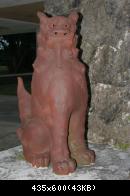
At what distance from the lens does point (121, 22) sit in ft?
6.72

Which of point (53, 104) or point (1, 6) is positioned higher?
point (53, 104)

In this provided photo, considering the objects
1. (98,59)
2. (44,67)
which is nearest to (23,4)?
(98,59)

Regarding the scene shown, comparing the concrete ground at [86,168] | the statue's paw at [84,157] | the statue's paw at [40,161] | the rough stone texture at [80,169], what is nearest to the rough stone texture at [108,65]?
the concrete ground at [86,168]

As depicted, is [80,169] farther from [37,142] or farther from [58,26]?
[58,26]

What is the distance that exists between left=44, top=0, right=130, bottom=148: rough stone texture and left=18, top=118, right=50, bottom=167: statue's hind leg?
2.15ft

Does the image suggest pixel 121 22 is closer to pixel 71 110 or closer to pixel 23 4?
pixel 71 110

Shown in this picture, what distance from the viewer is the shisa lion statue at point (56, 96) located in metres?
1.45

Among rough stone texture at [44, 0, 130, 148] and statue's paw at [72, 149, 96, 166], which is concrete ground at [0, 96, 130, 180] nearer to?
statue's paw at [72, 149, 96, 166]

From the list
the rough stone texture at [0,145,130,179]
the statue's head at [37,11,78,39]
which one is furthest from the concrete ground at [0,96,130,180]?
the statue's head at [37,11,78,39]

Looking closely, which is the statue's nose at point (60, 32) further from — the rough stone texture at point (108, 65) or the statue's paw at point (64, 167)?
the rough stone texture at point (108, 65)

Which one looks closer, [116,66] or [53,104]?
[53,104]

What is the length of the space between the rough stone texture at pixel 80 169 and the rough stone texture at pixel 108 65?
1.02 feet

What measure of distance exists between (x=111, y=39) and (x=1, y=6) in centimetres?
434
